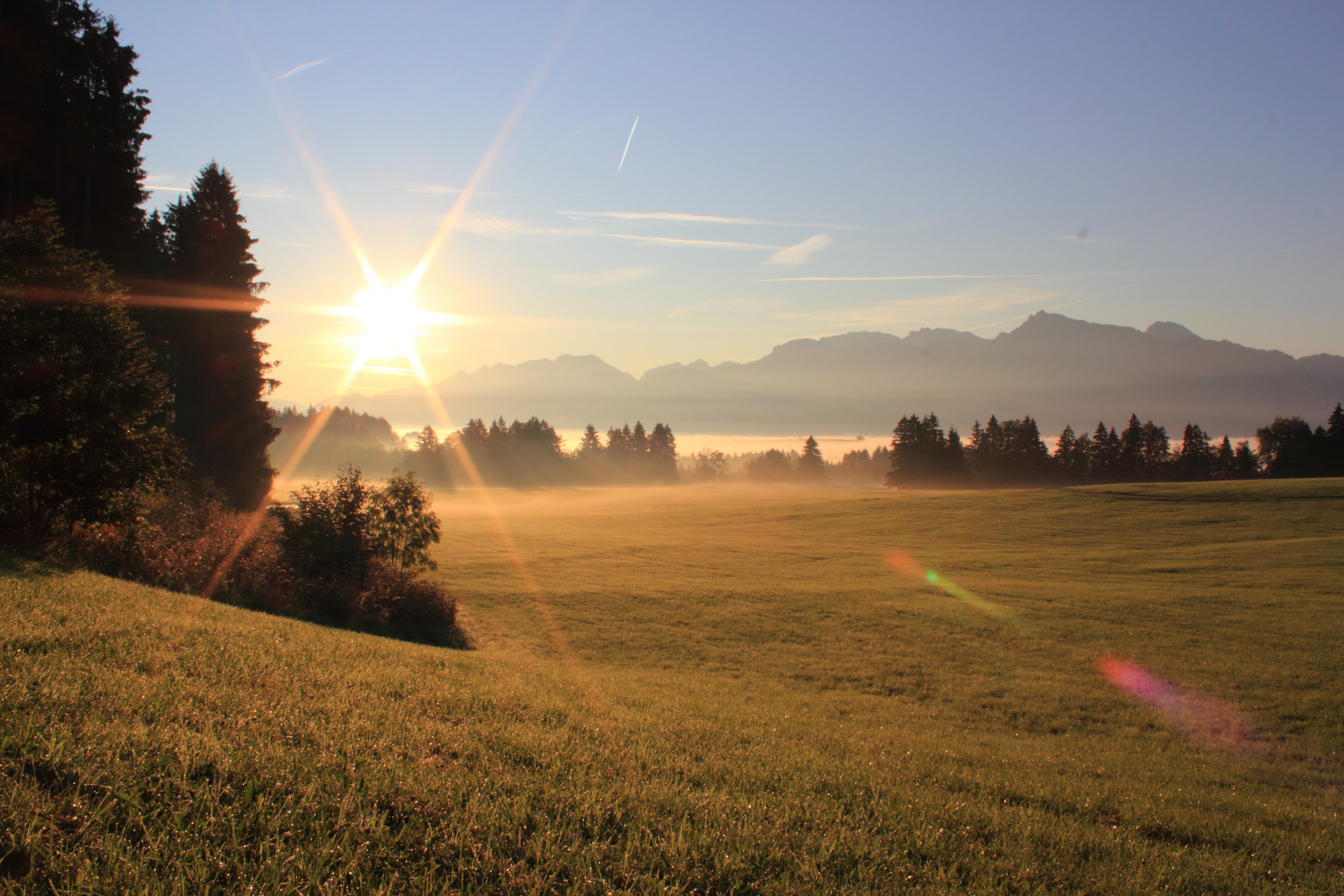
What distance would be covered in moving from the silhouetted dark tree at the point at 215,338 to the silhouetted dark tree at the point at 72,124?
7.00 metres

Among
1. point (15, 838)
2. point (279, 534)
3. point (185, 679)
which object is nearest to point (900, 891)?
point (15, 838)

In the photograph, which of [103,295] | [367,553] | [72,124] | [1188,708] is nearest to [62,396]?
[103,295]

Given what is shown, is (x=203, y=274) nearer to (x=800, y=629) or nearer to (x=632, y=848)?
(x=800, y=629)

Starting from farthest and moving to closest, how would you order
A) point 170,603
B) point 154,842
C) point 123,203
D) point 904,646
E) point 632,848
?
point 123,203
point 904,646
point 170,603
point 632,848
point 154,842

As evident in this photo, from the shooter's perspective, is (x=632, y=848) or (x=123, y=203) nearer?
(x=632, y=848)

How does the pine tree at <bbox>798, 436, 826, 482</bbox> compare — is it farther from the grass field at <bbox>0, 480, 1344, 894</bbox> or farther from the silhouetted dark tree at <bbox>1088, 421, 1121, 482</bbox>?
the grass field at <bbox>0, 480, 1344, 894</bbox>

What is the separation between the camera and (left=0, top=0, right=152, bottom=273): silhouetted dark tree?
2427 cm

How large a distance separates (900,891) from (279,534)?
79.3 ft

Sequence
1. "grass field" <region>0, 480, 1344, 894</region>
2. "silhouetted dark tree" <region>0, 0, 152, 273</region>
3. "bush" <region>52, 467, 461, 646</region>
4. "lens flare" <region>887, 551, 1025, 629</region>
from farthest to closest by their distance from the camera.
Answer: "silhouetted dark tree" <region>0, 0, 152, 273</region> → "lens flare" <region>887, 551, 1025, 629</region> → "bush" <region>52, 467, 461, 646</region> → "grass field" <region>0, 480, 1344, 894</region>

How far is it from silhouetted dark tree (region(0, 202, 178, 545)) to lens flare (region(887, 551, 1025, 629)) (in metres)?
26.9

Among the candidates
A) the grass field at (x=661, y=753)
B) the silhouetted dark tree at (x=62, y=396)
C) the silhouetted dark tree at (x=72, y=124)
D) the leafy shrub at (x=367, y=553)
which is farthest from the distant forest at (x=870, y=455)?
the grass field at (x=661, y=753)

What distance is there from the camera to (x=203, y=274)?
3956 cm

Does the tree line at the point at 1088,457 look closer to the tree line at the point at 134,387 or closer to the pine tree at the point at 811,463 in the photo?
the pine tree at the point at 811,463

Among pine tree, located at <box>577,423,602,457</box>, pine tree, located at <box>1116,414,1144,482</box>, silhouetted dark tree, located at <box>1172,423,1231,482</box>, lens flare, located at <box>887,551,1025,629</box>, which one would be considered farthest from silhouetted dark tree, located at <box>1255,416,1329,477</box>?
pine tree, located at <box>577,423,602,457</box>
